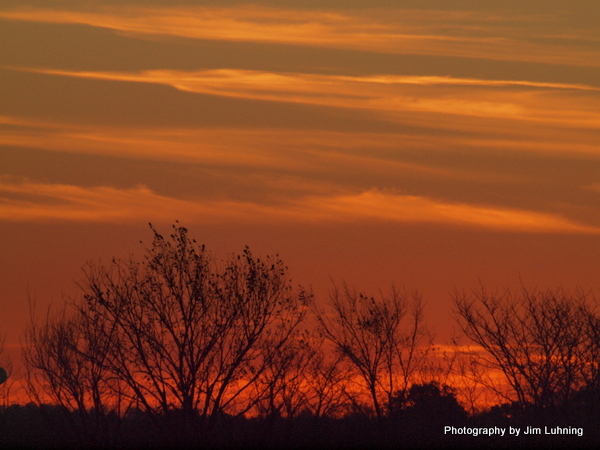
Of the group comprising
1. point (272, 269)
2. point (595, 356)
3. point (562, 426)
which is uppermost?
point (272, 269)

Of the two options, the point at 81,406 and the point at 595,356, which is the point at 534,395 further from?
the point at 81,406

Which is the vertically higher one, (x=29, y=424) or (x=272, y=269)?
(x=272, y=269)

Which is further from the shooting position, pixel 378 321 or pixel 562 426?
pixel 378 321

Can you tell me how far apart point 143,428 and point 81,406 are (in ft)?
11.0

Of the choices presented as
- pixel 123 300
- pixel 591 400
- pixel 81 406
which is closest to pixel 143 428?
pixel 81 406

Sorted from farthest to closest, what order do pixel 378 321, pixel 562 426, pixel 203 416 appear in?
pixel 378 321, pixel 562 426, pixel 203 416

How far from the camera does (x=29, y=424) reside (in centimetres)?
5269

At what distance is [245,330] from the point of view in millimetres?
31281

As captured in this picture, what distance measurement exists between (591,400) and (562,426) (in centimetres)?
194

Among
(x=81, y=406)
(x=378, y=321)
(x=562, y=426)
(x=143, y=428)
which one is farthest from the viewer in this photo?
(x=378, y=321)

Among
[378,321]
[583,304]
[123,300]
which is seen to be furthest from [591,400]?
[123,300]

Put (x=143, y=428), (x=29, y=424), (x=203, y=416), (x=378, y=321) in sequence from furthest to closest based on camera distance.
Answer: (x=29, y=424)
(x=378, y=321)
(x=143, y=428)
(x=203, y=416)

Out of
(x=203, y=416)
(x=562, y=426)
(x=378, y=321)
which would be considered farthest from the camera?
(x=378, y=321)

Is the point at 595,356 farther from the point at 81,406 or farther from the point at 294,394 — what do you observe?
the point at 81,406
